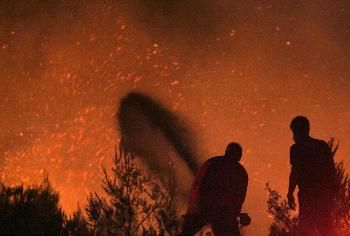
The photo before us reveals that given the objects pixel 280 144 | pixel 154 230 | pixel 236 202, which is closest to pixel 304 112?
pixel 280 144

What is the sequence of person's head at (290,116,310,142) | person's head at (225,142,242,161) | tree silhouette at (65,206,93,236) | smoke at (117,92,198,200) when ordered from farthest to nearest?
smoke at (117,92,198,200), tree silhouette at (65,206,93,236), person's head at (225,142,242,161), person's head at (290,116,310,142)

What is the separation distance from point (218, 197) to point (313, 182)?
92 cm

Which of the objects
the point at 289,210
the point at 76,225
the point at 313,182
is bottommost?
the point at 313,182

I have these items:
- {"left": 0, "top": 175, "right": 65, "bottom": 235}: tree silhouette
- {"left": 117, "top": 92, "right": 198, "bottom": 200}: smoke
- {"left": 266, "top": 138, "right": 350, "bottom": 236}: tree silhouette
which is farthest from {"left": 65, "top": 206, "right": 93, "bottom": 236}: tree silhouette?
{"left": 266, "top": 138, "right": 350, "bottom": 236}: tree silhouette

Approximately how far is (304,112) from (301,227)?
35.4 feet

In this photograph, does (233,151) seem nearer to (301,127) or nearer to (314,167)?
(301,127)

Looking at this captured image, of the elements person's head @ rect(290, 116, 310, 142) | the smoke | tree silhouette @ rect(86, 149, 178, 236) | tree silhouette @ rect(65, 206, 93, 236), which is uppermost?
the smoke

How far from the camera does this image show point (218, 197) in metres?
4.36

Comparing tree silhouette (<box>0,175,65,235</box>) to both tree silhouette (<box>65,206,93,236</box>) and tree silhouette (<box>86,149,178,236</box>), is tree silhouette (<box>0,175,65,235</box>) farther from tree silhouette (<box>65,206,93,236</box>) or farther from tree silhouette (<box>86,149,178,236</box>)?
tree silhouette (<box>86,149,178,236</box>)

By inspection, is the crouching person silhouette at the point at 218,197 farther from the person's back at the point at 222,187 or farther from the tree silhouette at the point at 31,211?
the tree silhouette at the point at 31,211

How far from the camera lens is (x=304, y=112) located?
1432 cm

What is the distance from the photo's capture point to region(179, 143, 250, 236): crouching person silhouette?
170 inches

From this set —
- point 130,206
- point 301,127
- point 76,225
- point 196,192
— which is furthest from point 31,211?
point 301,127

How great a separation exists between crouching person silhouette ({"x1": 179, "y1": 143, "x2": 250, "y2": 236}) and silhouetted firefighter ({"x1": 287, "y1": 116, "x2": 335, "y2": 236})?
0.60 m
